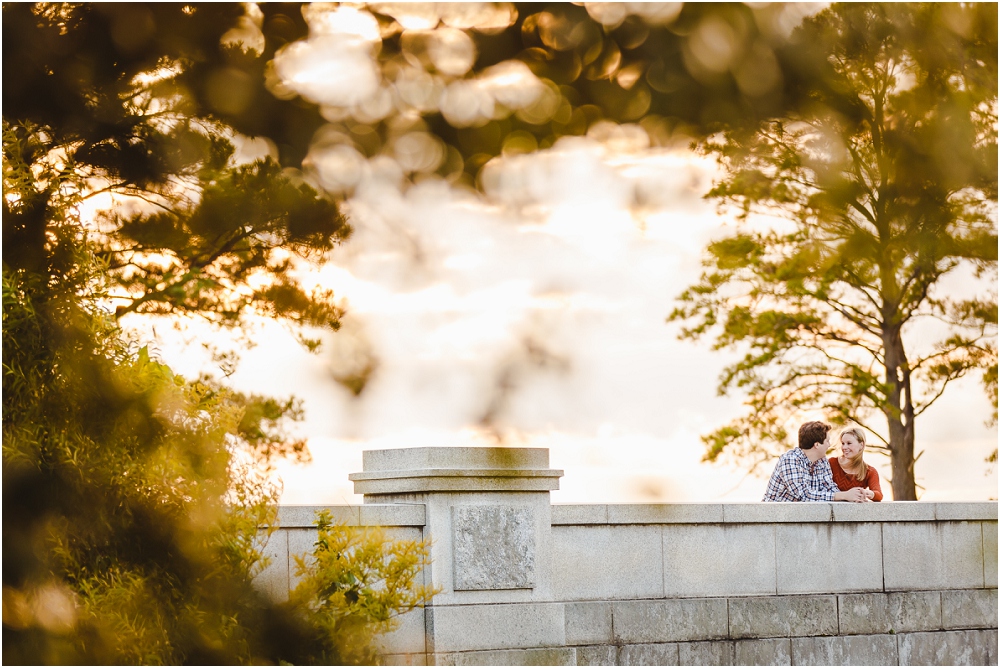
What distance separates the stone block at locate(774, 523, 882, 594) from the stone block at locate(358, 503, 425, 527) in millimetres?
2813

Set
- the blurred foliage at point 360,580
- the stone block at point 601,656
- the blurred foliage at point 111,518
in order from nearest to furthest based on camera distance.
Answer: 1. the blurred foliage at point 111,518
2. the blurred foliage at point 360,580
3. the stone block at point 601,656

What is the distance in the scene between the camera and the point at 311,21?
770 mm

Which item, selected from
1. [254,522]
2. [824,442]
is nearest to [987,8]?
[254,522]

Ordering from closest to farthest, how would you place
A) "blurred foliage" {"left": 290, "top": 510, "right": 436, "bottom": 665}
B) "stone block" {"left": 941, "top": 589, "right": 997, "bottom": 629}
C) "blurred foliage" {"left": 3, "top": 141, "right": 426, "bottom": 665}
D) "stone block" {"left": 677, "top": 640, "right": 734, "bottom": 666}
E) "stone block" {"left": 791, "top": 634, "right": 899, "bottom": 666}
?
"blurred foliage" {"left": 3, "top": 141, "right": 426, "bottom": 665}, "blurred foliage" {"left": 290, "top": 510, "right": 436, "bottom": 665}, "stone block" {"left": 677, "top": 640, "right": 734, "bottom": 666}, "stone block" {"left": 791, "top": 634, "right": 899, "bottom": 666}, "stone block" {"left": 941, "top": 589, "right": 997, "bottom": 629}

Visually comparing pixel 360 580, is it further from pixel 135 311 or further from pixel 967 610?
pixel 967 610

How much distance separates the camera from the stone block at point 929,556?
8.20 meters

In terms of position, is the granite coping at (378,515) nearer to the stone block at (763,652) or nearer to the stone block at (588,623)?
the stone block at (588,623)

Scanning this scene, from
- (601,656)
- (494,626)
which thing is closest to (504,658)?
(494,626)

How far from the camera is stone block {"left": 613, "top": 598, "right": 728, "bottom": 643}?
285 inches

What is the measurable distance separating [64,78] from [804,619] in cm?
761

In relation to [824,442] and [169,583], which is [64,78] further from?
[824,442]

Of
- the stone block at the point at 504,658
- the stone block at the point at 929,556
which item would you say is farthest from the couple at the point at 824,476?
the stone block at the point at 504,658

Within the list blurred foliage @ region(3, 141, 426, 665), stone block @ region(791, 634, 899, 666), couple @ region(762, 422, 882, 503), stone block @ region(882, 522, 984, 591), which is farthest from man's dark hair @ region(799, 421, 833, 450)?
blurred foliage @ region(3, 141, 426, 665)

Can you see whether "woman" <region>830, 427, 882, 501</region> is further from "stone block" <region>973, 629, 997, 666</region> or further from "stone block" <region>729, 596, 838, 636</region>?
"stone block" <region>973, 629, 997, 666</region>
